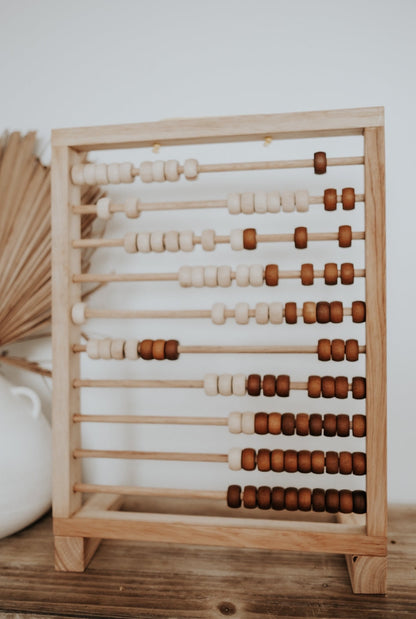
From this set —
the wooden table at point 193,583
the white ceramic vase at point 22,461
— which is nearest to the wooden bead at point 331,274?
the wooden table at point 193,583

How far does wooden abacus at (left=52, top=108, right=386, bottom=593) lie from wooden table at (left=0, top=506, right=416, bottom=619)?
4 centimetres

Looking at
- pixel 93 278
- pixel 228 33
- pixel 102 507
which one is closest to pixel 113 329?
pixel 93 278

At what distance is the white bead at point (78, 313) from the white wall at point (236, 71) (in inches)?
14.1

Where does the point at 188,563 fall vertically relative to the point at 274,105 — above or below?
below

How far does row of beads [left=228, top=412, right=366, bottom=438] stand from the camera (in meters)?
0.82

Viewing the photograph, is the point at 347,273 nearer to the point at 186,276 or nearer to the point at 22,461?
the point at 186,276

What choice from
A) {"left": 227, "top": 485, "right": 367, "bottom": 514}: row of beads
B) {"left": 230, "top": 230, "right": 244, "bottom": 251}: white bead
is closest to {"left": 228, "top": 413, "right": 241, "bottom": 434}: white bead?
{"left": 227, "top": 485, "right": 367, "bottom": 514}: row of beads

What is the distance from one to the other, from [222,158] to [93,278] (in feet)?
1.49

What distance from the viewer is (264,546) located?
2.74ft

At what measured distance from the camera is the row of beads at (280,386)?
2.72ft

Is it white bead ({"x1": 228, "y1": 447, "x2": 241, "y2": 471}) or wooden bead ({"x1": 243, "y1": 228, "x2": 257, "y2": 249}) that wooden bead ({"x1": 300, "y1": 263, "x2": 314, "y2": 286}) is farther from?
white bead ({"x1": 228, "y1": 447, "x2": 241, "y2": 471})

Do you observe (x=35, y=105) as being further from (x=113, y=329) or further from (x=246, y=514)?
(x=246, y=514)

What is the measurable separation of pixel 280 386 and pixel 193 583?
0.38 m

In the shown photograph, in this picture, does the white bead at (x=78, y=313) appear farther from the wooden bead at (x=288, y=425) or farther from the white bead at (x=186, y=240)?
the wooden bead at (x=288, y=425)
